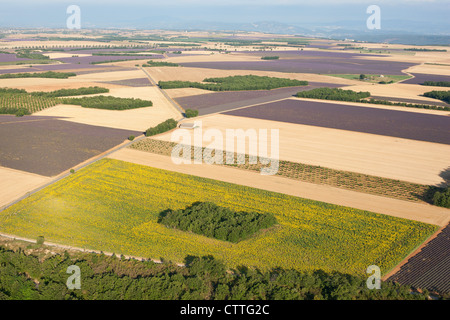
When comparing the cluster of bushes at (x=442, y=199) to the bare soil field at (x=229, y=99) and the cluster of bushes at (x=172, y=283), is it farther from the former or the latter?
the bare soil field at (x=229, y=99)

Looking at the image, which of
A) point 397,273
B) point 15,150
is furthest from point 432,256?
point 15,150

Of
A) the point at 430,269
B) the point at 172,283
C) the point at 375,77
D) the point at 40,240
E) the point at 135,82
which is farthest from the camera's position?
the point at 375,77

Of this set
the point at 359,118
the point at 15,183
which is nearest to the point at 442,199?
the point at 359,118

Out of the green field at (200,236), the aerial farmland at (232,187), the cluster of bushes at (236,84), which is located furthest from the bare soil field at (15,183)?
the cluster of bushes at (236,84)

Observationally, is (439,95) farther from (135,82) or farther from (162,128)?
(135,82)

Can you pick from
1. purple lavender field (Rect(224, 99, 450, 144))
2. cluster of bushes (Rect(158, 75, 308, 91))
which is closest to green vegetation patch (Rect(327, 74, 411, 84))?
cluster of bushes (Rect(158, 75, 308, 91))

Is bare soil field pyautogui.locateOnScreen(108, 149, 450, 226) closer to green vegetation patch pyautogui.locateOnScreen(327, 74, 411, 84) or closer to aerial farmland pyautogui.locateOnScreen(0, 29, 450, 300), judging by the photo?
aerial farmland pyautogui.locateOnScreen(0, 29, 450, 300)
